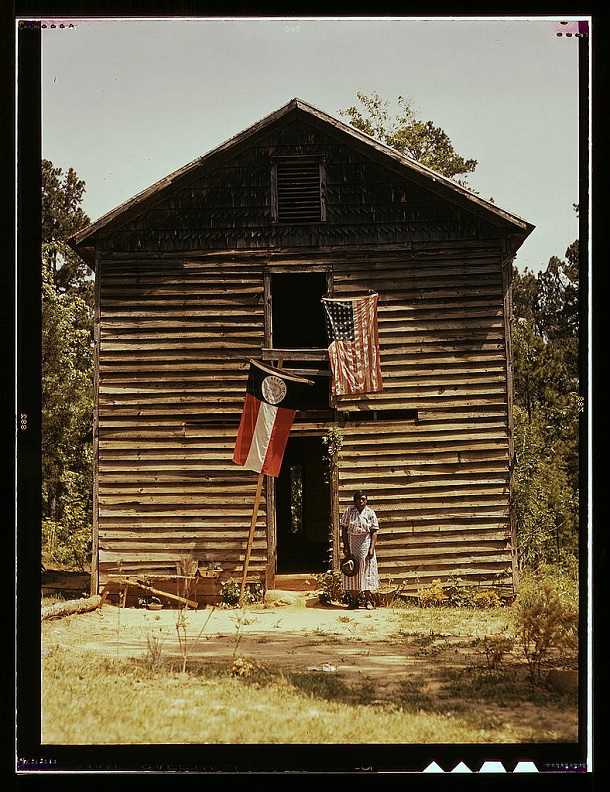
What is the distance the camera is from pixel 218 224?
8266 millimetres

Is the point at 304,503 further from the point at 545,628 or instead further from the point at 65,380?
the point at 545,628

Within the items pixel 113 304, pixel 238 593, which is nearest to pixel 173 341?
pixel 113 304

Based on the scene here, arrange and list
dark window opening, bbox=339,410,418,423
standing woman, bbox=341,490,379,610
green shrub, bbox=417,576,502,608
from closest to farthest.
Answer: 1. green shrub, bbox=417,576,502,608
2. standing woman, bbox=341,490,379,610
3. dark window opening, bbox=339,410,418,423

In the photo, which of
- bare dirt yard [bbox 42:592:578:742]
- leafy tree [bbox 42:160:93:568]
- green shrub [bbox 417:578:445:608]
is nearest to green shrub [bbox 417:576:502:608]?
green shrub [bbox 417:578:445:608]

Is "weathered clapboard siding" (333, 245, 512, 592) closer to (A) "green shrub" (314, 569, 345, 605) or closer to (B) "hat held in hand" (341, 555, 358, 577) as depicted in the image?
(B) "hat held in hand" (341, 555, 358, 577)

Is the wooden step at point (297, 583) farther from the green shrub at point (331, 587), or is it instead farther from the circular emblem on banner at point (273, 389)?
the circular emblem on banner at point (273, 389)

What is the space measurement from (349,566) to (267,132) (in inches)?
165

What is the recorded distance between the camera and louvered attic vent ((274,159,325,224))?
→ 27.2ft

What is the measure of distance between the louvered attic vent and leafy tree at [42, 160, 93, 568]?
2115mm

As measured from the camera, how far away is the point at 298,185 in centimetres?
829

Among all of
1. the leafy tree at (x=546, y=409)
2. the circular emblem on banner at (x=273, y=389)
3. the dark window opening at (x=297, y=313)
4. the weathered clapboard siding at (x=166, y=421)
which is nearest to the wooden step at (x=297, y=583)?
the weathered clapboard siding at (x=166, y=421)
